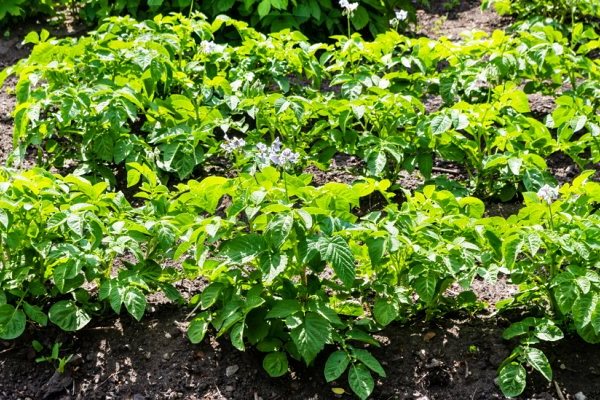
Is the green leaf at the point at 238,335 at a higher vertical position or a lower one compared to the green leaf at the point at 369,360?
higher

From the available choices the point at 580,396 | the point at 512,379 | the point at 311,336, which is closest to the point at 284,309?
the point at 311,336

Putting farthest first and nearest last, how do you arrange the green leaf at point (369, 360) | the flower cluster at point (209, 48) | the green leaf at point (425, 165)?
the flower cluster at point (209, 48)
the green leaf at point (425, 165)
the green leaf at point (369, 360)

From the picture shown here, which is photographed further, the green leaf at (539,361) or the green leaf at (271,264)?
the green leaf at (539,361)

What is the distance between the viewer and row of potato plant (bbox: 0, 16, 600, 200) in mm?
4312

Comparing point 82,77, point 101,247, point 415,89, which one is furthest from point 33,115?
point 415,89

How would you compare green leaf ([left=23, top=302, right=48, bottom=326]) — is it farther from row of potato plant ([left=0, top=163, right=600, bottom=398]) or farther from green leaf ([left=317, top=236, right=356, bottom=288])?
green leaf ([left=317, top=236, right=356, bottom=288])

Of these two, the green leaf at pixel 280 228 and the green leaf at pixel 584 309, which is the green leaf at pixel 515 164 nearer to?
the green leaf at pixel 584 309

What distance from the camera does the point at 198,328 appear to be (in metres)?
3.45

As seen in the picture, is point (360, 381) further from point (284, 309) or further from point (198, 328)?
point (198, 328)

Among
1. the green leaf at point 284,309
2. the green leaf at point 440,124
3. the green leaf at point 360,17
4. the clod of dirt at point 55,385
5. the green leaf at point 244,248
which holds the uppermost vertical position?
the green leaf at point 244,248

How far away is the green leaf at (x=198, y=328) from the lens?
11.2ft

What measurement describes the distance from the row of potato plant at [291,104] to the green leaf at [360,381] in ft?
4.05

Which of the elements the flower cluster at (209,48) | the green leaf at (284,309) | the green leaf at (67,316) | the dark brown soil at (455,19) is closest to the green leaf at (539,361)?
the green leaf at (284,309)

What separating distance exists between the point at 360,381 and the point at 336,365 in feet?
0.36
